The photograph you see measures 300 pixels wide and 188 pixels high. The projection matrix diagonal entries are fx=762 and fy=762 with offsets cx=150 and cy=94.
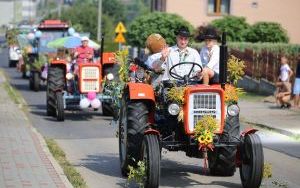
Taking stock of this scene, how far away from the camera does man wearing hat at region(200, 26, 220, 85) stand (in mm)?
9810

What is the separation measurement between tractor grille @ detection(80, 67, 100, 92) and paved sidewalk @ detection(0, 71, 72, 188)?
6.88 feet

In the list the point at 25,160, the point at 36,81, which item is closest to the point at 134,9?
the point at 36,81

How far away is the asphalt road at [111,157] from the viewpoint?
9859 mm

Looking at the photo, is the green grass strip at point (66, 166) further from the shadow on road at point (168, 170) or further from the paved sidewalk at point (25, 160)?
the shadow on road at point (168, 170)

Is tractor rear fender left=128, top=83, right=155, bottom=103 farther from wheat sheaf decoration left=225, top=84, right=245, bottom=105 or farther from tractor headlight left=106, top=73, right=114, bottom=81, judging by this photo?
tractor headlight left=106, top=73, right=114, bottom=81

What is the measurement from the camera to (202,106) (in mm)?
8984

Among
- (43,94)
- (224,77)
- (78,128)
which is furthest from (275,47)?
(224,77)

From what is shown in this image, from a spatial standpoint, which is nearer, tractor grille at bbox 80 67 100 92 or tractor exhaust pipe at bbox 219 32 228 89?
tractor exhaust pipe at bbox 219 32 228 89

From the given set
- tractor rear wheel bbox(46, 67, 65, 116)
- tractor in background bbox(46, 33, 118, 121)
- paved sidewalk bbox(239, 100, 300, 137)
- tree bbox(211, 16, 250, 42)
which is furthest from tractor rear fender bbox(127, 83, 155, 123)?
tree bbox(211, 16, 250, 42)

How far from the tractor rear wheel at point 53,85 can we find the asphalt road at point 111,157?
0.88 ft

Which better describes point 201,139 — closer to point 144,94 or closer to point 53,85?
point 144,94

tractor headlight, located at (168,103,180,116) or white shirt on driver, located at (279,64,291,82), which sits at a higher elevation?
white shirt on driver, located at (279,64,291,82)

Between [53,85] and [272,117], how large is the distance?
5399mm

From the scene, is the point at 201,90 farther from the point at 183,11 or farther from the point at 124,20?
the point at 124,20
